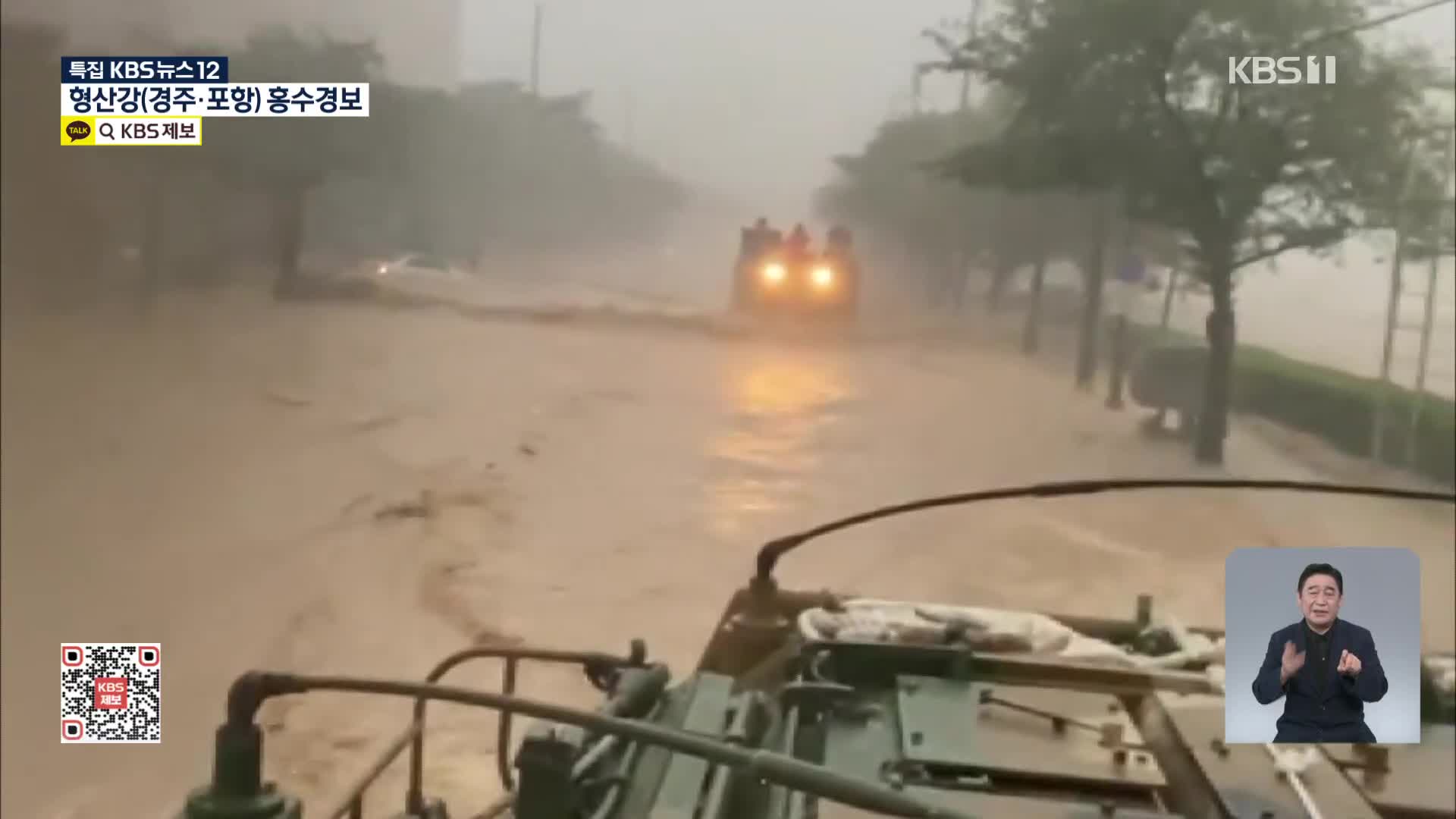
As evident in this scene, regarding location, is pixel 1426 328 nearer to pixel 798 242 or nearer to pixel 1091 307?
pixel 1091 307

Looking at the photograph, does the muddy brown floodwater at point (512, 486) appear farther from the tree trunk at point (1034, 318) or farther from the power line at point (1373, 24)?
the power line at point (1373, 24)

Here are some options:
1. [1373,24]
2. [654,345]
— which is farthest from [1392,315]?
[654,345]

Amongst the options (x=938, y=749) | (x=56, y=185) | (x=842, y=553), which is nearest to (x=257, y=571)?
(x=56, y=185)

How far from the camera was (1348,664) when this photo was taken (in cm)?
107

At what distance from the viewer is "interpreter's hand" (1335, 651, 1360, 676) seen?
1.07m

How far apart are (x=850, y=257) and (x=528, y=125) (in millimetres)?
602

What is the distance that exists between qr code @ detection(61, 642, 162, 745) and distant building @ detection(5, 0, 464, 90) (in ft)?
2.90

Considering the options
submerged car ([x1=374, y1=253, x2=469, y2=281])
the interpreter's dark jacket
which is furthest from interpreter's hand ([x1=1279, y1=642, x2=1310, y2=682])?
submerged car ([x1=374, y1=253, x2=469, y2=281])

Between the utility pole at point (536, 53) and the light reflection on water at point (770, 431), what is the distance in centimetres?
60

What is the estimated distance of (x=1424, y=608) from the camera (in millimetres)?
2201

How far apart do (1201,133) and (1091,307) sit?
1.29ft

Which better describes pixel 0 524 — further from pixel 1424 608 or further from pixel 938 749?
pixel 1424 608

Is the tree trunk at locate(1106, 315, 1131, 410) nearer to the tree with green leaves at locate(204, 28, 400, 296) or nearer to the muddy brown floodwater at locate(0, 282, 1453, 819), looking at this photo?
the muddy brown floodwater at locate(0, 282, 1453, 819)
